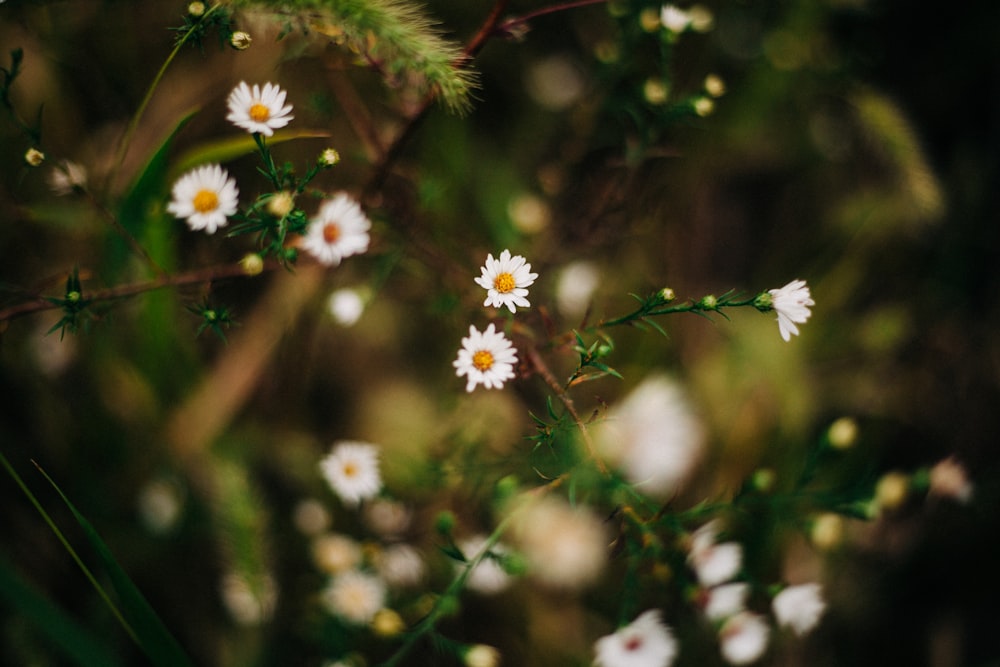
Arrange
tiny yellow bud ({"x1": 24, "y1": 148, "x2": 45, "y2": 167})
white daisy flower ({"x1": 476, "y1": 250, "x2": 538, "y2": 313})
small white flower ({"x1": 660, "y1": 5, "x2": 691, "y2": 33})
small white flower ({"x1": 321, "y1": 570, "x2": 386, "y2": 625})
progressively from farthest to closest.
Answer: small white flower ({"x1": 321, "y1": 570, "x2": 386, "y2": 625}) → small white flower ({"x1": 660, "y1": 5, "x2": 691, "y2": 33}) → tiny yellow bud ({"x1": 24, "y1": 148, "x2": 45, "y2": 167}) → white daisy flower ({"x1": 476, "y1": 250, "x2": 538, "y2": 313})

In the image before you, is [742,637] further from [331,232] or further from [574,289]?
[331,232]

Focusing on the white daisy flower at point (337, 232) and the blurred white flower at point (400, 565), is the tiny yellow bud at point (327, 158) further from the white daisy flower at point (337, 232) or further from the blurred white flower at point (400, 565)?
the blurred white flower at point (400, 565)

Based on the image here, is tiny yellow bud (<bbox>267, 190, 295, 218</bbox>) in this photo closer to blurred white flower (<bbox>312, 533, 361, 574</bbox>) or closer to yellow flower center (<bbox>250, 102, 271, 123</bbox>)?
yellow flower center (<bbox>250, 102, 271, 123</bbox>)

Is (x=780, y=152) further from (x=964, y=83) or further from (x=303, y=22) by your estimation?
(x=303, y=22)

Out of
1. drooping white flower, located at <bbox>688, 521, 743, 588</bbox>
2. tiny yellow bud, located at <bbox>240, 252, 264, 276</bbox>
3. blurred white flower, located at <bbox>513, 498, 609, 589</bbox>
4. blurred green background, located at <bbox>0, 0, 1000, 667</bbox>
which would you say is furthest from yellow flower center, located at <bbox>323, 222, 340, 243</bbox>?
blurred white flower, located at <bbox>513, 498, 609, 589</bbox>

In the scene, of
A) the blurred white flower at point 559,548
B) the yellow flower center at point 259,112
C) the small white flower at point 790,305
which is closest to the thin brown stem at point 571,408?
the small white flower at point 790,305

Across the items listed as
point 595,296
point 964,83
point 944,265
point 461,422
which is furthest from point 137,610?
point 964,83
